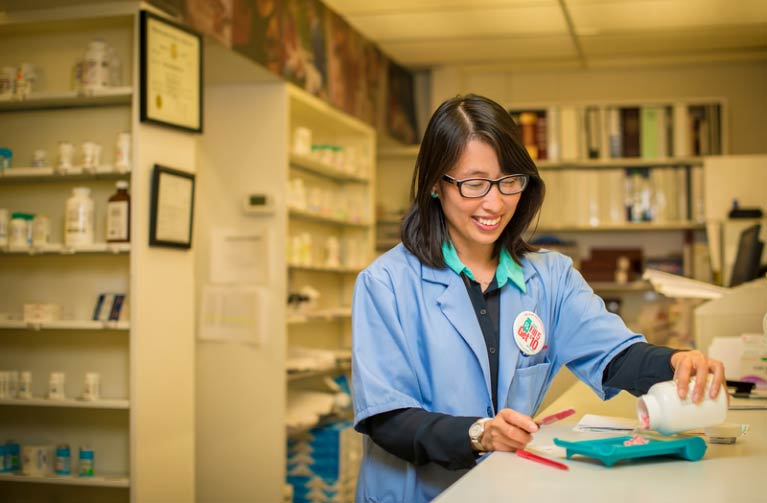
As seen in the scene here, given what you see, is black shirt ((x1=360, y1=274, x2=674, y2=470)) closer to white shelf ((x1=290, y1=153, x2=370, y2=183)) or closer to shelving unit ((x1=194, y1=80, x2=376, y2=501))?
shelving unit ((x1=194, y1=80, x2=376, y2=501))

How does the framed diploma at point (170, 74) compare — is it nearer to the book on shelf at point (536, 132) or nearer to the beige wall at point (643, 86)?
the book on shelf at point (536, 132)

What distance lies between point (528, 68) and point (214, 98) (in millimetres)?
2864

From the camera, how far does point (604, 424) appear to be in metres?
1.65

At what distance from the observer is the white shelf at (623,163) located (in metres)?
5.93

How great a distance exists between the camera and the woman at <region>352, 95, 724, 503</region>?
1.59m

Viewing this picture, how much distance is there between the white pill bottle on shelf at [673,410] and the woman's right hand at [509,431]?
169 mm

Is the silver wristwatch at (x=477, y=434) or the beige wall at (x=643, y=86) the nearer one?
the silver wristwatch at (x=477, y=434)

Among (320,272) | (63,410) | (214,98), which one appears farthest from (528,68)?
(63,410)

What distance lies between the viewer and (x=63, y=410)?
3578 mm

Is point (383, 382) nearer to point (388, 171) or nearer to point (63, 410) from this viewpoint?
point (63, 410)

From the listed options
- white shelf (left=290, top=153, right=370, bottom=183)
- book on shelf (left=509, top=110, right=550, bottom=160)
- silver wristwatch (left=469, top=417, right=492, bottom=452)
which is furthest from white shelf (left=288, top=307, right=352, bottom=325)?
silver wristwatch (left=469, top=417, right=492, bottom=452)

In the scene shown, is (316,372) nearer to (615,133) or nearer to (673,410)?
(615,133)

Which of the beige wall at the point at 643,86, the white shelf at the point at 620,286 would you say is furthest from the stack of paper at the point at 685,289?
the beige wall at the point at 643,86

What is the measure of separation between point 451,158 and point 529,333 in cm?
36
